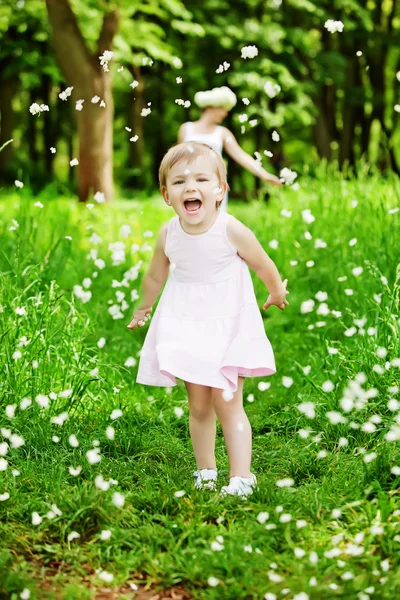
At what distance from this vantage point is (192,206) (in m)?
3.31

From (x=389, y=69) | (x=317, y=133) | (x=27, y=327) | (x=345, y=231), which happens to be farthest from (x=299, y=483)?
(x=389, y=69)

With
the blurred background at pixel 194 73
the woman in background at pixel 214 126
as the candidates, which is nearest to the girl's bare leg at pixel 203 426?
the woman in background at pixel 214 126

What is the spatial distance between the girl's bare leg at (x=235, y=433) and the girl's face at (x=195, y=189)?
2.38 ft

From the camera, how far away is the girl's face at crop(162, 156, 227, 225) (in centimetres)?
329

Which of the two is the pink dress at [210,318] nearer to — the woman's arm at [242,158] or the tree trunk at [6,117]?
the woman's arm at [242,158]

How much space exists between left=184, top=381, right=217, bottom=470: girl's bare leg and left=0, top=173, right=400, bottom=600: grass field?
4.8 inches

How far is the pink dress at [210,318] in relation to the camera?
330cm

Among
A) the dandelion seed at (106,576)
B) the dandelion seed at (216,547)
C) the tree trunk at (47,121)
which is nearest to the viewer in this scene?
the dandelion seed at (106,576)

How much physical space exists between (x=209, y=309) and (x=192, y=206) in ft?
1.40

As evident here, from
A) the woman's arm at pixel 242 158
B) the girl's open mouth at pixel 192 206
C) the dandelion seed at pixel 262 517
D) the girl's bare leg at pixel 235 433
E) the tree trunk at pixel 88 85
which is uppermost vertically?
the tree trunk at pixel 88 85

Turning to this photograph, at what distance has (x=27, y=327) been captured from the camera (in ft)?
14.4

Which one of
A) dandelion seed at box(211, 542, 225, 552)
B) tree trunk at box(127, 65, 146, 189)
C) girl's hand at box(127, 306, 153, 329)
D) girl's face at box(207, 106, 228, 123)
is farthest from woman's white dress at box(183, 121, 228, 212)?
tree trunk at box(127, 65, 146, 189)

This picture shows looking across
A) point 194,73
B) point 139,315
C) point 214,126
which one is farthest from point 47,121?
point 139,315

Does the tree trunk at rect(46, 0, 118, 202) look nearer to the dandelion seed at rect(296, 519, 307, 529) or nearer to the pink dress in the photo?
the pink dress
